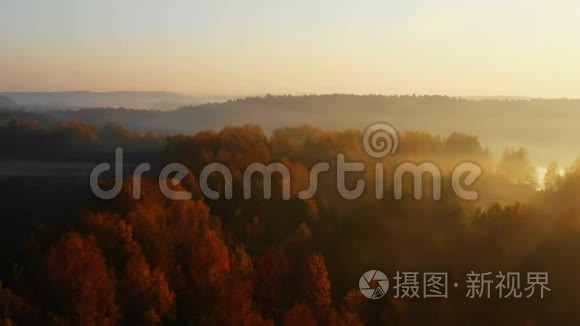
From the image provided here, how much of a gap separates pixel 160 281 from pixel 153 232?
4.02 feet

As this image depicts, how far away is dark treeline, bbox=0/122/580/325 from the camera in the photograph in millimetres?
10719

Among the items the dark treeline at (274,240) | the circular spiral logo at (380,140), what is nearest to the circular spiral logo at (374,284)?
the dark treeline at (274,240)

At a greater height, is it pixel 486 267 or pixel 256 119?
pixel 256 119

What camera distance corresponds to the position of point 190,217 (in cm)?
1277

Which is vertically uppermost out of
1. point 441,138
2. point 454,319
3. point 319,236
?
point 441,138

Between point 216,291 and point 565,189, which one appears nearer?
point 216,291

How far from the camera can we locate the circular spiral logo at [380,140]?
13266mm

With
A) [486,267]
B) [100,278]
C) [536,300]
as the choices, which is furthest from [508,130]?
[100,278]

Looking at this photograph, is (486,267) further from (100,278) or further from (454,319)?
(100,278)

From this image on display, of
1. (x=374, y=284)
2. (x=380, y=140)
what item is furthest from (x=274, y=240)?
(x=380, y=140)

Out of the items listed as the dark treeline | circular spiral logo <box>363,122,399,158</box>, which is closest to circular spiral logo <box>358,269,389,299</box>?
the dark treeline

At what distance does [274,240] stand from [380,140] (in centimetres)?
310

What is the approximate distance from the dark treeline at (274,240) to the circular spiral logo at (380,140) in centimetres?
20

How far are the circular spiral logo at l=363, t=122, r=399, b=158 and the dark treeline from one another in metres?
0.20
